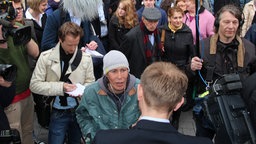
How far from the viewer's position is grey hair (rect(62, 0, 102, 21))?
13.7ft

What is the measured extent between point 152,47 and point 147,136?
9.61 ft

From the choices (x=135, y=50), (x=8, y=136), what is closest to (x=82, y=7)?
(x=135, y=50)

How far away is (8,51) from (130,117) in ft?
4.69

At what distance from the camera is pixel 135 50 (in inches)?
176

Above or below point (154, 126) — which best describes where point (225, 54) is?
below

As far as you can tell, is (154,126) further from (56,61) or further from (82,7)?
(82,7)

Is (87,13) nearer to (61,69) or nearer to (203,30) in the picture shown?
(61,69)

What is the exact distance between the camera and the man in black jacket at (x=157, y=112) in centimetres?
171

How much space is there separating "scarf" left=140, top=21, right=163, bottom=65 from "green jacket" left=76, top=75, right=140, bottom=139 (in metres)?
1.52

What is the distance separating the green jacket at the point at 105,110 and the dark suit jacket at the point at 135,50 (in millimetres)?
1451

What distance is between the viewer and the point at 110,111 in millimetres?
2932

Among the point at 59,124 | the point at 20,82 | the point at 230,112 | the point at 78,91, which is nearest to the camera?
the point at 230,112

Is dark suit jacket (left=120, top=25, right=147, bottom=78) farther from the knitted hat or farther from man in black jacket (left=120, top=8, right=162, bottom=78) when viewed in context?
the knitted hat

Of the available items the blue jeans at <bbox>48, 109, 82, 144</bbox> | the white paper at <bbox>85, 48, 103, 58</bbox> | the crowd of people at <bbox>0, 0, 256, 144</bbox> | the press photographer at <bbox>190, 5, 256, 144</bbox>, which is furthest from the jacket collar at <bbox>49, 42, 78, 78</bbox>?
the press photographer at <bbox>190, 5, 256, 144</bbox>
